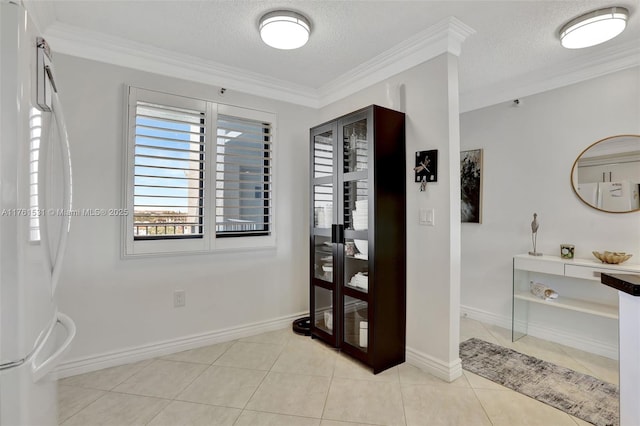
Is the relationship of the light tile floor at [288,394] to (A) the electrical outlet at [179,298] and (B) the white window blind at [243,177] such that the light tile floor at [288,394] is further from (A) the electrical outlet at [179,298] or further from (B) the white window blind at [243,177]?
(B) the white window blind at [243,177]

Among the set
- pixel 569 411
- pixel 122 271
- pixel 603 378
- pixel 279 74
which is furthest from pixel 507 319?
pixel 122 271

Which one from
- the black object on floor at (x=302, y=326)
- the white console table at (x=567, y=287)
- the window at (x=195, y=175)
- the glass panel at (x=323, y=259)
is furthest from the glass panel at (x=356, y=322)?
the white console table at (x=567, y=287)

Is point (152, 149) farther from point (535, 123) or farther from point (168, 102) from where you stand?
point (535, 123)

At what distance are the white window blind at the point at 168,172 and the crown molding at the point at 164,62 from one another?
0.34m

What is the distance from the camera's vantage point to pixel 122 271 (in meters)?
2.52

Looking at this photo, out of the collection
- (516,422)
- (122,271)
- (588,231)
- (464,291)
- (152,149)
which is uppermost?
(152,149)

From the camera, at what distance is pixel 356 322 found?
103 inches

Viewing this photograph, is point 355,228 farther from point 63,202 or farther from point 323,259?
point 63,202

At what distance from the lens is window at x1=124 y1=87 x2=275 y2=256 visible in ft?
8.41

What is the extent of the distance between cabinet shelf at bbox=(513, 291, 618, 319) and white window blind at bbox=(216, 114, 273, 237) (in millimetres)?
2591

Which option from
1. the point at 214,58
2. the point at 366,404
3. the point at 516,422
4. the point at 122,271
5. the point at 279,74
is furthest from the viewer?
the point at 279,74

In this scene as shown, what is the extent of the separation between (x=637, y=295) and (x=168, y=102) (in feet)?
10.3

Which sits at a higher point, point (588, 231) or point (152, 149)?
point (152, 149)

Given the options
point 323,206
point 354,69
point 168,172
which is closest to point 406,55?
point 354,69
